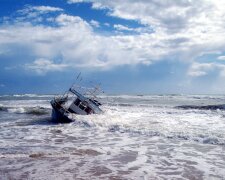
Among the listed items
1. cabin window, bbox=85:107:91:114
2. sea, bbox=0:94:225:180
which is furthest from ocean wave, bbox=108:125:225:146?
cabin window, bbox=85:107:91:114

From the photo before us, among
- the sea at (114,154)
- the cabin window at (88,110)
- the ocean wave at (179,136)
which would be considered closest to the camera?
the sea at (114,154)

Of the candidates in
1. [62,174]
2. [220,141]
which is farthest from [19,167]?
[220,141]

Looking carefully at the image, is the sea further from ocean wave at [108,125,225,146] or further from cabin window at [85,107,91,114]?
cabin window at [85,107,91,114]

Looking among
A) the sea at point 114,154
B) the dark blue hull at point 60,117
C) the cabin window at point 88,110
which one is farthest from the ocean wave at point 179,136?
the cabin window at point 88,110

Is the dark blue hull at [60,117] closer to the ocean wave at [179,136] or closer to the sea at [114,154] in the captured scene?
the sea at [114,154]

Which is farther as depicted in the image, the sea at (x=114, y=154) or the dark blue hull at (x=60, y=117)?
the dark blue hull at (x=60, y=117)

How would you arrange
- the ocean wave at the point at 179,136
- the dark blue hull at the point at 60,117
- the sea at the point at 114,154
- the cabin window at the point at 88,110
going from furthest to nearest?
the cabin window at the point at 88,110, the dark blue hull at the point at 60,117, the ocean wave at the point at 179,136, the sea at the point at 114,154

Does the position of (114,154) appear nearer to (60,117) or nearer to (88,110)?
(60,117)

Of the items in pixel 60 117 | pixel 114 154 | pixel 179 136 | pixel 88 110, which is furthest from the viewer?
pixel 88 110

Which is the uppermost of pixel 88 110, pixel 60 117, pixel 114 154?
pixel 88 110

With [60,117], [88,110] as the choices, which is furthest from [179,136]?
[88,110]

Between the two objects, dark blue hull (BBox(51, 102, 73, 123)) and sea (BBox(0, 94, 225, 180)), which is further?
dark blue hull (BBox(51, 102, 73, 123))

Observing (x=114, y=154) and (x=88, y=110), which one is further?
(x=88, y=110)

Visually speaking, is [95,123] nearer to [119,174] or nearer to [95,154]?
[95,154]
